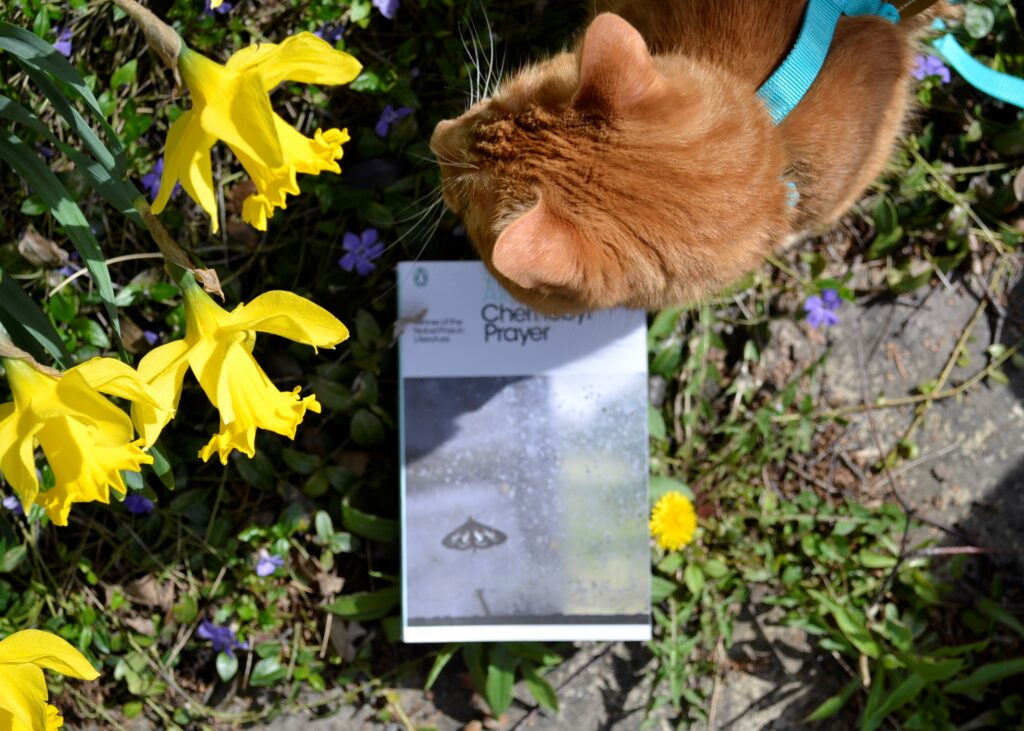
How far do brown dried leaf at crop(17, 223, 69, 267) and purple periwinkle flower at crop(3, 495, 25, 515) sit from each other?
55 cm

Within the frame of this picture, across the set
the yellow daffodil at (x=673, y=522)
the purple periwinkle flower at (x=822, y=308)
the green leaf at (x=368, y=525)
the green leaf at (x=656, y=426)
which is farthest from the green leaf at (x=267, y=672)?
the purple periwinkle flower at (x=822, y=308)

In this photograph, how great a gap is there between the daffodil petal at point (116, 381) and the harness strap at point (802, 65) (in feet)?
3.64

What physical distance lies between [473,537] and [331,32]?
126 cm

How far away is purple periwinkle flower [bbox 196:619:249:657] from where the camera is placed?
217cm

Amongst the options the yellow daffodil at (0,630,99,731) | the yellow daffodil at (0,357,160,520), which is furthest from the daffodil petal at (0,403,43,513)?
the yellow daffodil at (0,630,99,731)

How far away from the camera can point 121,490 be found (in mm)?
1076

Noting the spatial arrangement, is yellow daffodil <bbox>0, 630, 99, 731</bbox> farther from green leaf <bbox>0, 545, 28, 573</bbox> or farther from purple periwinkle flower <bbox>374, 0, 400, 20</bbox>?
purple periwinkle flower <bbox>374, 0, 400, 20</bbox>

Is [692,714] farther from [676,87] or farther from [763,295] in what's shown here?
[676,87]

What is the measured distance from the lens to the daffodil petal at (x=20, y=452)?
99 cm

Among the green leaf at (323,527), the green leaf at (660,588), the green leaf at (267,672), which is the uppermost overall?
the green leaf at (323,527)

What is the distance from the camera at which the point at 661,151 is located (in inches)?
55.4

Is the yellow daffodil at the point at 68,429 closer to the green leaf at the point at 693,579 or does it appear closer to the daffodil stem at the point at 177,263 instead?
the daffodil stem at the point at 177,263

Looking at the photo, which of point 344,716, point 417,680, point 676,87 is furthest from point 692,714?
point 676,87

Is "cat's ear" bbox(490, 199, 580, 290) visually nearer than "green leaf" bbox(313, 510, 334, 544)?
Yes
